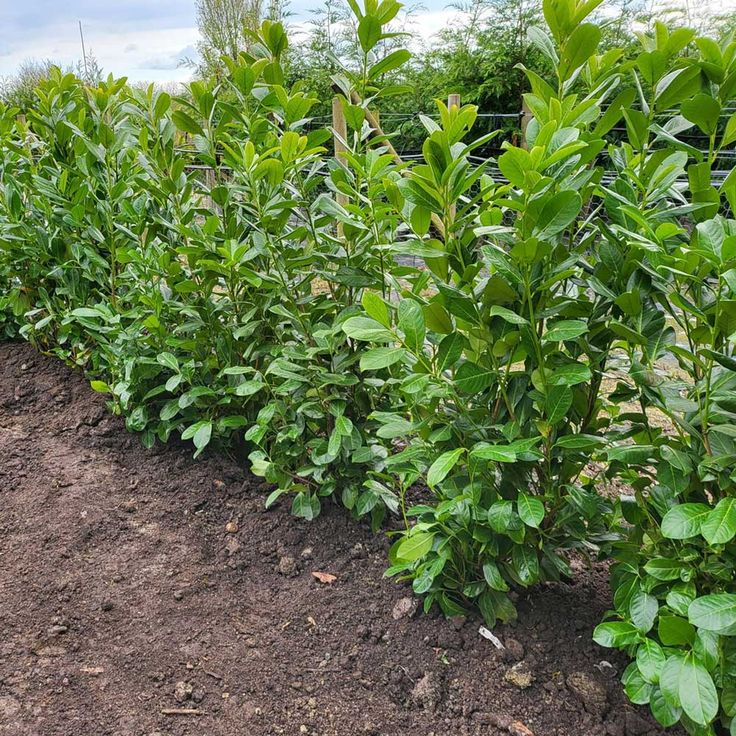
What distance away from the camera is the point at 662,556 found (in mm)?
1519

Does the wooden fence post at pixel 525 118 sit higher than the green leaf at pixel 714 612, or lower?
higher

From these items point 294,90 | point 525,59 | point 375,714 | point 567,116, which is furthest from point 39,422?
point 525,59

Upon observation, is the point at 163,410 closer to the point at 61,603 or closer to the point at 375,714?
the point at 61,603

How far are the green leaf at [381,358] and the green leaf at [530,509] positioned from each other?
0.44 meters

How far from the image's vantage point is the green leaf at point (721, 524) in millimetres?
1216

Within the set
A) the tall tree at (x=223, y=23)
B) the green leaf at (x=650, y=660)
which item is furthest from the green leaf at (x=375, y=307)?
the tall tree at (x=223, y=23)

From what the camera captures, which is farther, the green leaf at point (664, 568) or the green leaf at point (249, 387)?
the green leaf at point (249, 387)

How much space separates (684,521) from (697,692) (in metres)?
0.31

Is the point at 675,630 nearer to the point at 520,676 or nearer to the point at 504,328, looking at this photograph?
the point at 520,676

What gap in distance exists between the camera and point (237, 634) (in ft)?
6.56

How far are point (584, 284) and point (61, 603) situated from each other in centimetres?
185

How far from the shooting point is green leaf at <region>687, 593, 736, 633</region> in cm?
123

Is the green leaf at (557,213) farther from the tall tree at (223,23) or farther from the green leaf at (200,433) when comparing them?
the tall tree at (223,23)

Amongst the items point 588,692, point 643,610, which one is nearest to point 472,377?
point 643,610
